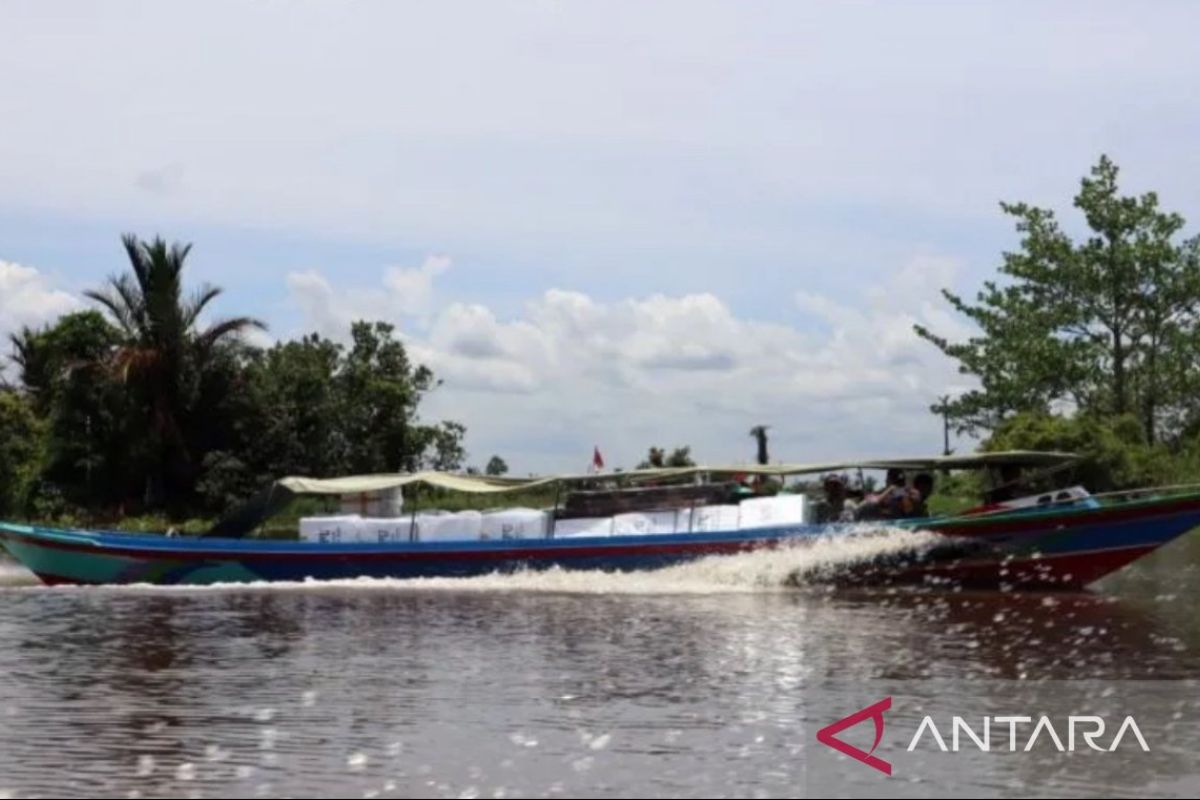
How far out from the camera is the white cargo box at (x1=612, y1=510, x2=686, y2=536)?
70.9 feet

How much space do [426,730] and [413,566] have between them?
12.2m

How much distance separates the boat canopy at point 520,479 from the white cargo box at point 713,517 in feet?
1.51

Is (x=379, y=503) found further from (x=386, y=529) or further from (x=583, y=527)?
(x=583, y=527)

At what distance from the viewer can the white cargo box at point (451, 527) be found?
22.3m

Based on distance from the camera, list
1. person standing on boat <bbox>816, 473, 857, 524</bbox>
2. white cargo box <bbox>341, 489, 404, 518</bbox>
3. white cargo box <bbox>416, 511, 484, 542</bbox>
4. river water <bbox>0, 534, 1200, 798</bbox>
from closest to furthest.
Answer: river water <bbox>0, 534, 1200, 798</bbox>
person standing on boat <bbox>816, 473, 857, 524</bbox>
white cargo box <bbox>416, 511, 484, 542</bbox>
white cargo box <bbox>341, 489, 404, 518</bbox>

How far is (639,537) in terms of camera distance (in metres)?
21.0

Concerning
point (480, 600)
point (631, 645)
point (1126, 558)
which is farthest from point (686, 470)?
point (631, 645)

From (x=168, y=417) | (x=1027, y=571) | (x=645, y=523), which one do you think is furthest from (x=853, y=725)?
(x=168, y=417)

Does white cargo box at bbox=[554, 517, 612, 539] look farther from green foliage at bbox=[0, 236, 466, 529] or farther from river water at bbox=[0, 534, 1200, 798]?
green foliage at bbox=[0, 236, 466, 529]

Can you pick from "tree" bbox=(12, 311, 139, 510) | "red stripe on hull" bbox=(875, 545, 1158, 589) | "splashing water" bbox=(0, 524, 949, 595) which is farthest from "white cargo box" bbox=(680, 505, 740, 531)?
"tree" bbox=(12, 311, 139, 510)

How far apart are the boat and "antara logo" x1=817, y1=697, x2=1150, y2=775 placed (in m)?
10.0

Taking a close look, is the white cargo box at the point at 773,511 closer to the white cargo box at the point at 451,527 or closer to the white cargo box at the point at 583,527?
the white cargo box at the point at 583,527

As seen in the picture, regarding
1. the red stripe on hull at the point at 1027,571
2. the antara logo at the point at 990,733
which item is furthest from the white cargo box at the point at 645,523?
the antara logo at the point at 990,733

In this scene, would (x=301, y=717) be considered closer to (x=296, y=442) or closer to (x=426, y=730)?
(x=426, y=730)
